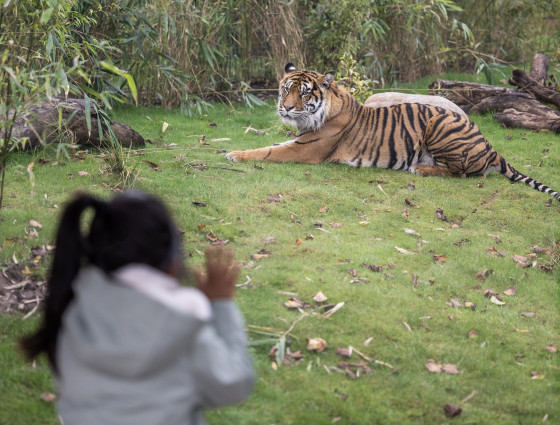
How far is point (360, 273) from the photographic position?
15.3 feet

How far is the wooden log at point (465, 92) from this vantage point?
401 inches

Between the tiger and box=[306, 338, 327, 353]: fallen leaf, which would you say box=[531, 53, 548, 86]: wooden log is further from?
box=[306, 338, 327, 353]: fallen leaf

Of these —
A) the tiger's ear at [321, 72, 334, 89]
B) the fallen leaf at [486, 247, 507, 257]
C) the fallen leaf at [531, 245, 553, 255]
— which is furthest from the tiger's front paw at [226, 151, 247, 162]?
the fallen leaf at [531, 245, 553, 255]

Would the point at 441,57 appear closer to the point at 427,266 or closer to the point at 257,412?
the point at 427,266

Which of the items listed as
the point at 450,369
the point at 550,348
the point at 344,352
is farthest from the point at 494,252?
the point at 344,352

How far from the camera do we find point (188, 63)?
942 cm

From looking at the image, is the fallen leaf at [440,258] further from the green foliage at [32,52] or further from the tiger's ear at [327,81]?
the tiger's ear at [327,81]

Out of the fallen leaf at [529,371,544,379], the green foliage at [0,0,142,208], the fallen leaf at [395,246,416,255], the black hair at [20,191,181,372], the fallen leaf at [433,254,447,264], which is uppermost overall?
the green foliage at [0,0,142,208]

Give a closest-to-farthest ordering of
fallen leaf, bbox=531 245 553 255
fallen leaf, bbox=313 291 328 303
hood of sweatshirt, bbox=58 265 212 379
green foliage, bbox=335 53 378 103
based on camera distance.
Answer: hood of sweatshirt, bbox=58 265 212 379
fallen leaf, bbox=313 291 328 303
fallen leaf, bbox=531 245 553 255
green foliage, bbox=335 53 378 103

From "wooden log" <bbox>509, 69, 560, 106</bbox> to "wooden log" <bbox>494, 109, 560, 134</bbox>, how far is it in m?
0.51

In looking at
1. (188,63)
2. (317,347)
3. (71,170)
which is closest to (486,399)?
(317,347)

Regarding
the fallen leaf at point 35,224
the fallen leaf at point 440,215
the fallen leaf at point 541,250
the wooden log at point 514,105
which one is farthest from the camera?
the wooden log at point 514,105

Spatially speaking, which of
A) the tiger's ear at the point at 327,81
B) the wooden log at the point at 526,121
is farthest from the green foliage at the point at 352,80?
the wooden log at the point at 526,121

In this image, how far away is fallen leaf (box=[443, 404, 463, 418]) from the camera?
327cm
